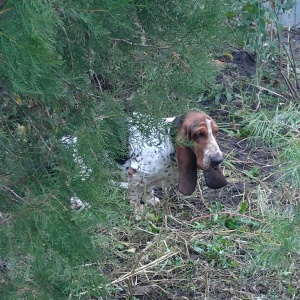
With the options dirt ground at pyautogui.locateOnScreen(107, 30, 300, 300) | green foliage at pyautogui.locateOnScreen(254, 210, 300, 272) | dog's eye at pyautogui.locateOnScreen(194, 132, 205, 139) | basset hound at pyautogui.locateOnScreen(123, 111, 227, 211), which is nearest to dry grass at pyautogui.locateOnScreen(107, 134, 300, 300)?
dirt ground at pyautogui.locateOnScreen(107, 30, 300, 300)

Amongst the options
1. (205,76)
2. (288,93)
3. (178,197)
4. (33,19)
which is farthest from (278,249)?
(288,93)

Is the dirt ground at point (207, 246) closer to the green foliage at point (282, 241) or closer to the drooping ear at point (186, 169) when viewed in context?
the drooping ear at point (186, 169)

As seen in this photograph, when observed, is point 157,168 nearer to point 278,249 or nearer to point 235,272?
point 235,272

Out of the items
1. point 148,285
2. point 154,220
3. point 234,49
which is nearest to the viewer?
point 148,285

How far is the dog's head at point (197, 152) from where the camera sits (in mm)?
4395

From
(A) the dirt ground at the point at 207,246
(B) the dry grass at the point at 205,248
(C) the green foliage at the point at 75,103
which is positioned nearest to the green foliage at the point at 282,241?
(B) the dry grass at the point at 205,248

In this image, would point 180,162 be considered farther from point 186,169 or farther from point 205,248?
point 205,248

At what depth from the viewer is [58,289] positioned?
9.18ft

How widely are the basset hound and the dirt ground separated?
5.8 inches

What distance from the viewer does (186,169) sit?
4.71 metres

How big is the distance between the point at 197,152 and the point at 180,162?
0.64 feet

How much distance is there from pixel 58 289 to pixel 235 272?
1.67 m

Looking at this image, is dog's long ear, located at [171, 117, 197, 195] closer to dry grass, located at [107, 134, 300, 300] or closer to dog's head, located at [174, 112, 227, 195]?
dog's head, located at [174, 112, 227, 195]

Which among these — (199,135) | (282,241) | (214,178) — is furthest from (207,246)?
(282,241)
